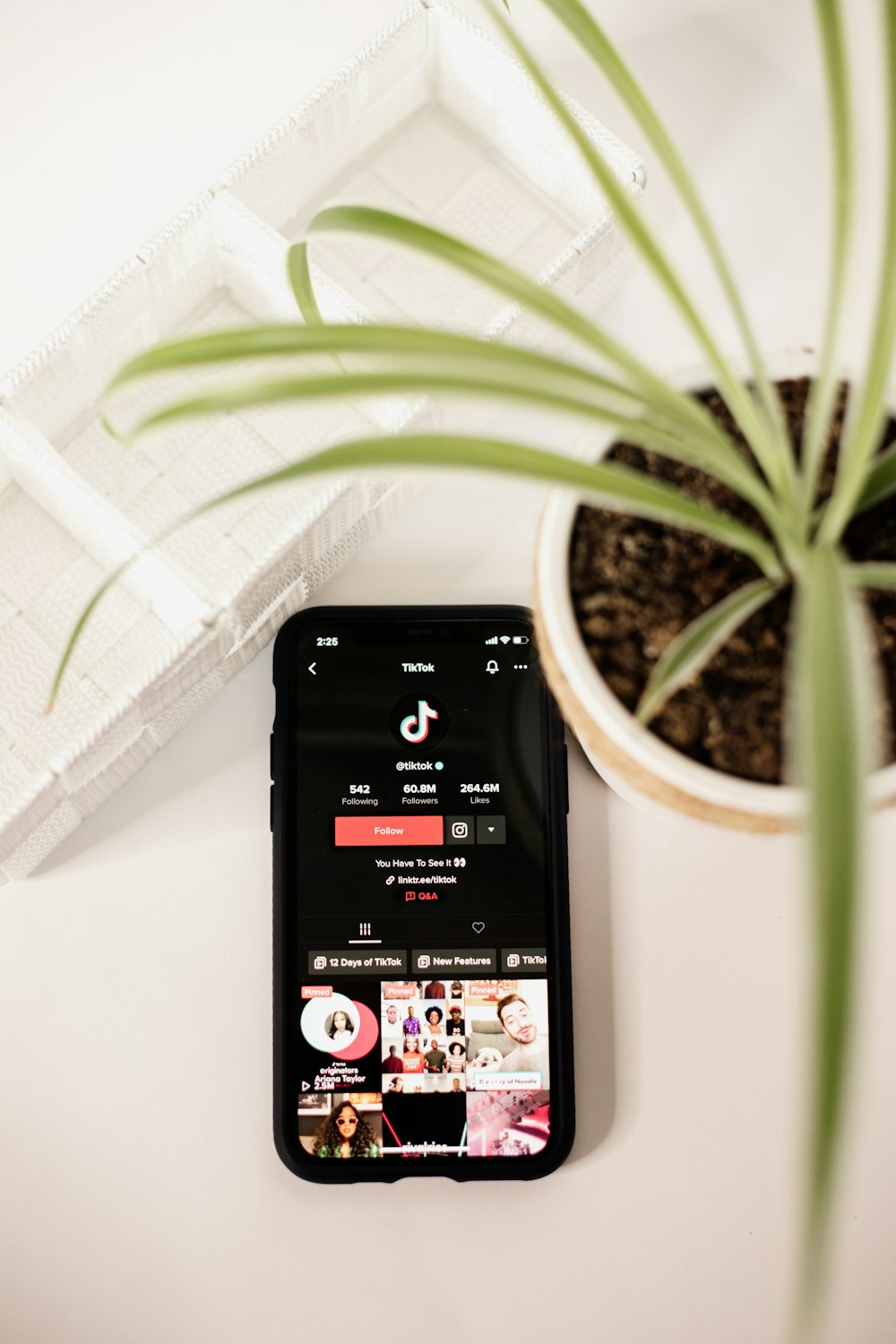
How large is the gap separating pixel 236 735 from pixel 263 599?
0.31 feet

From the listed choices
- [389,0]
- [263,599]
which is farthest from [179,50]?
[263,599]

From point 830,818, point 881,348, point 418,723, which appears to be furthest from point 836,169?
point 418,723

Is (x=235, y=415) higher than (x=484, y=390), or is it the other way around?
(x=235, y=415)

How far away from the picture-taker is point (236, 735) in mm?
587

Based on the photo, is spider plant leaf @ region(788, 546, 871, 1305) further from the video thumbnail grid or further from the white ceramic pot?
the video thumbnail grid

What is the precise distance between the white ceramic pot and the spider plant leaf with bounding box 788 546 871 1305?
3.4 inches

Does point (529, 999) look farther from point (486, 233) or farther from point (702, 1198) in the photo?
point (486, 233)

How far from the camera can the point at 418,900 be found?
0.57m

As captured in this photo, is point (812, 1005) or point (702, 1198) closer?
point (812, 1005)

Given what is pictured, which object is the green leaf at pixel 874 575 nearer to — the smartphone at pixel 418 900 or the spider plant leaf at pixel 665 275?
the spider plant leaf at pixel 665 275

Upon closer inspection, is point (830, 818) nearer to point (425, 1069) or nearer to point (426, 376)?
point (426, 376)

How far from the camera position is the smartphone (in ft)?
1.82

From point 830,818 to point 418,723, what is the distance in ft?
1.30

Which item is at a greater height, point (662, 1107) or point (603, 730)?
point (603, 730)
